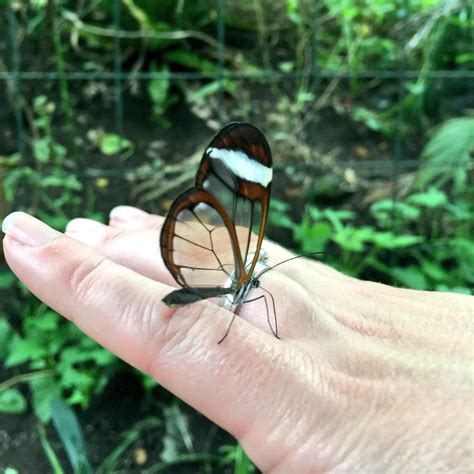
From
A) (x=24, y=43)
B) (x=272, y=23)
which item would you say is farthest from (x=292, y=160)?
(x=24, y=43)

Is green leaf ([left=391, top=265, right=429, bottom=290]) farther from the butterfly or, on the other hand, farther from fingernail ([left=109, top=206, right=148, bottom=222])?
the butterfly

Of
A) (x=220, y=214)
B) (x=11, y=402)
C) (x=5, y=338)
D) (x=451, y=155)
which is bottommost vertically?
(x=11, y=402)

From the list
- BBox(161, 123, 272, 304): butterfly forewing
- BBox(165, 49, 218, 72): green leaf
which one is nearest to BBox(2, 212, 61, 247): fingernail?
BBox(161, 123, 272, 304): butterfly forewing

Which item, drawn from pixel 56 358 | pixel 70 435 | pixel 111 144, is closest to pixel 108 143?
pixel 111 144

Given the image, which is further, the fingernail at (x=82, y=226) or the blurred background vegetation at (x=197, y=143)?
the blurred background vegetation at (x=197, y=143)

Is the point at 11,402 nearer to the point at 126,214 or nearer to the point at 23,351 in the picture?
the point at 23,351

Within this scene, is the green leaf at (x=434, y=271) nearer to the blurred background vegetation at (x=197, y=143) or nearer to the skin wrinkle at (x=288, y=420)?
the blurred background vegetation at (x=197, y=143)

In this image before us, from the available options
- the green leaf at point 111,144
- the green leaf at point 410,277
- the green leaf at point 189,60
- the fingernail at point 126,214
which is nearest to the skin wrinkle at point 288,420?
the fingernail at point 126,214
